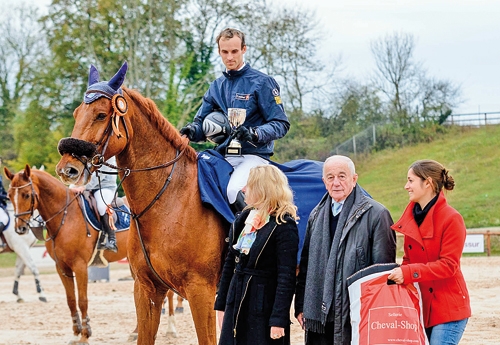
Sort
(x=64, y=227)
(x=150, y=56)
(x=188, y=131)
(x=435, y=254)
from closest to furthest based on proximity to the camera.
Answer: (x=435, y=254) → (x=188, y=131) → (x=64, y=227) → (x=150, y=56)

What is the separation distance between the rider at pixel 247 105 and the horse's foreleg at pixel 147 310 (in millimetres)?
1092

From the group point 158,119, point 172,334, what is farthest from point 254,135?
point 172,334

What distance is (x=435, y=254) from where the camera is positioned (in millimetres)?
4336

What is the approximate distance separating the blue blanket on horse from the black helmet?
0.17m

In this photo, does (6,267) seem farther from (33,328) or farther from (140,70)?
(33,328)

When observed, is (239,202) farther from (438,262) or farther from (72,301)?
(72,301)

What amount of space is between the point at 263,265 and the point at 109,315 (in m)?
8.60

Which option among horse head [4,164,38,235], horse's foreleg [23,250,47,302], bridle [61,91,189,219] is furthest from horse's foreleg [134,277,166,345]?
horse's foreleg [23,250,47,302]

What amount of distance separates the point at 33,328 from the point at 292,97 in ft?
76.0

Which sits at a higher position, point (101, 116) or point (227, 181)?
point (101, 116)

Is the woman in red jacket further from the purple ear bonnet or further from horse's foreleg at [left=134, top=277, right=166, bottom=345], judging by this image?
the purple ear bonnet

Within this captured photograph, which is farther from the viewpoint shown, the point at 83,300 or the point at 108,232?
the point at 108,232

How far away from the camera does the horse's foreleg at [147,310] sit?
18.3 feet

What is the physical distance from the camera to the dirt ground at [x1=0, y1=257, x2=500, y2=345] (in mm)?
9695
